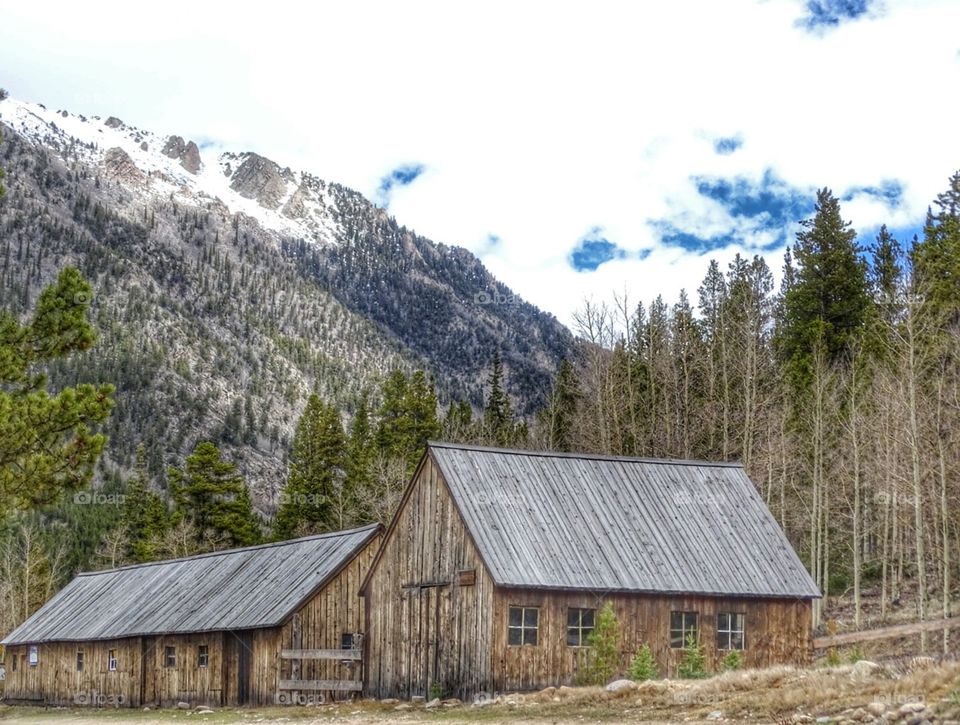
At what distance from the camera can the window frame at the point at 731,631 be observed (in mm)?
35156

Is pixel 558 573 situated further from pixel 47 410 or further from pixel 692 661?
pixel 47 410

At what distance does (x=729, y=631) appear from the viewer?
1390 inches

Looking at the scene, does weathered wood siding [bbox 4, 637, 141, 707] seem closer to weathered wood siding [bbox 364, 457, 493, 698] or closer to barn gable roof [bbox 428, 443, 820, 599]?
weathered wood siding [bbox 364, 457, 493, 698]

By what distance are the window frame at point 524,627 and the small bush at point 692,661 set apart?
150 inches

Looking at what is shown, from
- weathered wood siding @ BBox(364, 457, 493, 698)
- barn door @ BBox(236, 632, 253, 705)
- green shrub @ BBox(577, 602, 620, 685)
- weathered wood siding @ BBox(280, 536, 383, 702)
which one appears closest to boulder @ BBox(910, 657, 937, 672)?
green shrub @ BBox(577, 602, 620, 685)

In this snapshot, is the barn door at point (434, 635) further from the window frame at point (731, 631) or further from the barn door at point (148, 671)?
the barn door at point (148, 671)

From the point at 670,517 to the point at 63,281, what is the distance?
18.1 metres

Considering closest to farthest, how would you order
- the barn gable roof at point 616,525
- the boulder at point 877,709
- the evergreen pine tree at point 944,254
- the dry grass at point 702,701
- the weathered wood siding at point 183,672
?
Answer: the boulder at point 877,709 < the dry grass at point 702,701 < the barn gable roof at point 616,525 < the weathered wood siding at point 183,672 < the evergreen pine tree at point 944,254

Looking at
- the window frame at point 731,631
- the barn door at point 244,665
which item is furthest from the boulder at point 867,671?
the barn door at point 244,665

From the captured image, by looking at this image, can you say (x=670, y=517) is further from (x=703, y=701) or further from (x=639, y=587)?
(x=703, y=701)

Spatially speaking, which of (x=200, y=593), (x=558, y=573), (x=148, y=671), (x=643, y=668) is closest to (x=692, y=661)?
(x=643, y=668)

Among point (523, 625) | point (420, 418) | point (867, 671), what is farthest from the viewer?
point (420, 418)

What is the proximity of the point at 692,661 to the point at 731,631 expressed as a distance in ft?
7.90

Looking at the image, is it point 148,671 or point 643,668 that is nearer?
point 643,668
